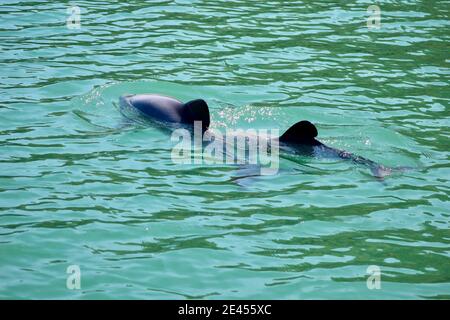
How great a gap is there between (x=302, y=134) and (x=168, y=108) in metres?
1.87

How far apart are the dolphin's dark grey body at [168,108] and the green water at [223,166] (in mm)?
267

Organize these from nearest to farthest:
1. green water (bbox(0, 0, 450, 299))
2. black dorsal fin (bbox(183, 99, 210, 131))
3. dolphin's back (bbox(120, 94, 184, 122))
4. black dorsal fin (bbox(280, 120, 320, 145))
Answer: green water (bbox(0, 0, 450, 299)) < black dorsal fin (bbox(280, 120, 320, 145)) < black dorsal fin (bbox(183, 99, 210, 131)) < dolphin's back (bbox(120, 94, 184, 122))

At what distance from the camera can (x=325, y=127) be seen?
10.8 metres

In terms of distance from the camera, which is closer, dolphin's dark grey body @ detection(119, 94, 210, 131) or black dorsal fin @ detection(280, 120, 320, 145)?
black dorsal fin @ detection(280, 120, 320, 145)

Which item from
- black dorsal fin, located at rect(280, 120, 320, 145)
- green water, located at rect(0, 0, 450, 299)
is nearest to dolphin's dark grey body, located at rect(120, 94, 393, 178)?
black dorsal fin, located at rect(280, 120, 320, 145)

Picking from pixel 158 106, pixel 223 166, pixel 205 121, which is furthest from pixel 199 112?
pixel 223 166

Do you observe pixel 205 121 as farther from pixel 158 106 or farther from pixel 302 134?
pixel 302 134

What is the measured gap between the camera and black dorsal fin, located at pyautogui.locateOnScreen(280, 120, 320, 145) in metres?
9.55

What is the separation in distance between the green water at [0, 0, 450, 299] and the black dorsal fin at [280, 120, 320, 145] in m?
0.25

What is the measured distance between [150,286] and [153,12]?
A: 27.9 ft

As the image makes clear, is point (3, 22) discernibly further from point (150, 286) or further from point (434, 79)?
point (150, 286)

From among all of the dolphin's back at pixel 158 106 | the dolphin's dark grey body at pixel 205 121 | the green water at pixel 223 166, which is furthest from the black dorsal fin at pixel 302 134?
the dolphin's back at pixel 158 106

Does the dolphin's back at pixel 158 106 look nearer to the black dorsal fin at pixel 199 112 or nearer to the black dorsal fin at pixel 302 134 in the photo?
the black dorsal fin at pixel 199 112

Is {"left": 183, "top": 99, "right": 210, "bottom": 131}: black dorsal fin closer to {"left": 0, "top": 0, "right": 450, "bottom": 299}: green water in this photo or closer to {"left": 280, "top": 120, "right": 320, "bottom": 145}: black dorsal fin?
{"left": 0, "top": 0, "right": 450, "bottom": 299}: green water
